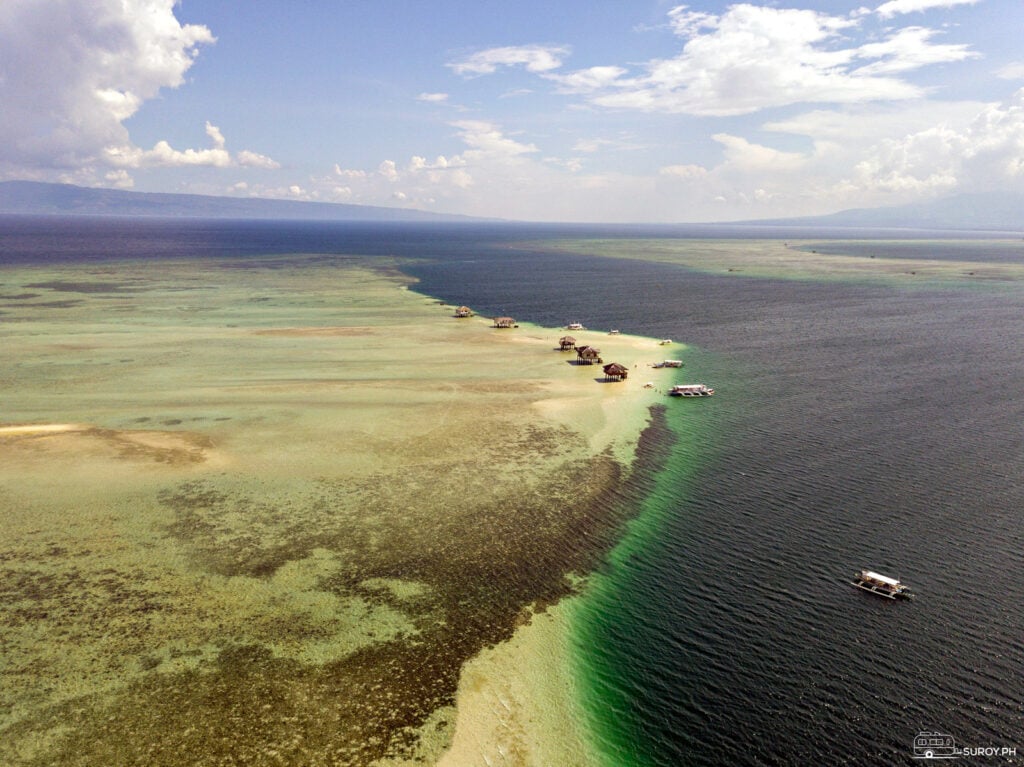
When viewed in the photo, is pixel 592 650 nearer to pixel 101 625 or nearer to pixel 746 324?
pixel 101 625

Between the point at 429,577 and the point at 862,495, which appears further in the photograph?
the point at 862,495

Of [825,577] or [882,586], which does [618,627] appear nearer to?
[825,577]

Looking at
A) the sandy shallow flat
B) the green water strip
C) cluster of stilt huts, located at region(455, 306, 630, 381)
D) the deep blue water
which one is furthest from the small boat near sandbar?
the green water strip

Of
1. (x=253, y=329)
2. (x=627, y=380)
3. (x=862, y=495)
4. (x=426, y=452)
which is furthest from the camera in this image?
(x=253, y=329)

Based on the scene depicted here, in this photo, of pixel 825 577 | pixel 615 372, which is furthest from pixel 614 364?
pixel 825 577

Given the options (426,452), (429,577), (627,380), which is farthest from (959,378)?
(429,577)

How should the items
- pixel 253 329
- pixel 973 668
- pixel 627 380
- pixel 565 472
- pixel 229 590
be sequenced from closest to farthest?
1. pixel 973 668
2. pixel 229 590
3. pixel 565 472
4. pixel 627 380
5. pixel 253 329

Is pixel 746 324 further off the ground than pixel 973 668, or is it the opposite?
pixel 746 324

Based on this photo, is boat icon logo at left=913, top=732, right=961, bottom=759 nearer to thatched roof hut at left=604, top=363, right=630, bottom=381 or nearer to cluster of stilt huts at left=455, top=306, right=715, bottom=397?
cluster of stilt huts at left=455, top=306, right=715, bottom=397
